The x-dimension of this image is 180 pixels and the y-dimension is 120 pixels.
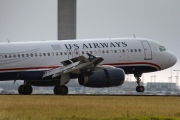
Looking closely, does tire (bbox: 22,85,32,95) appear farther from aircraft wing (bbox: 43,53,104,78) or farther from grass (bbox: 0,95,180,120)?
grass (bbox: 0,95,180,120)

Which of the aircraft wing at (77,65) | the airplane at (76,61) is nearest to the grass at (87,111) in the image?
the aircraft wing at (77,65)

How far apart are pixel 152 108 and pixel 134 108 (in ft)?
3.06

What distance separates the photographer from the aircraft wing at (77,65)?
52.4 m

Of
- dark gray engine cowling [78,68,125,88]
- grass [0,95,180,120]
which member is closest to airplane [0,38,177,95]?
dark gray engine cowling [78,68,125,88]

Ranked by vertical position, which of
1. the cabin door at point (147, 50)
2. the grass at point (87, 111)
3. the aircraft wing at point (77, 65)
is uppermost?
the cabin door at point (147, 50)

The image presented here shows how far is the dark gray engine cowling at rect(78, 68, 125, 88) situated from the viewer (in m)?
52.8

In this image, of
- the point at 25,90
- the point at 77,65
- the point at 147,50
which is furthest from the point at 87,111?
the point at 147,50

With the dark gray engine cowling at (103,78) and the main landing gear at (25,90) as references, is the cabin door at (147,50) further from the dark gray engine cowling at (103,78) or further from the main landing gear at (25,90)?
the main landing gear at (25,90)

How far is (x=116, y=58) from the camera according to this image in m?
57.4

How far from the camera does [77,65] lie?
52688 mm

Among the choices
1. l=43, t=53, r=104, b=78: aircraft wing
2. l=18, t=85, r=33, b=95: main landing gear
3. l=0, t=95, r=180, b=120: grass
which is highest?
l=43, t=53, r=104, b=78: aircraft wing

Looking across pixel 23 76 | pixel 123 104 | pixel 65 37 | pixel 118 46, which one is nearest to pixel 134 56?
pixel 118 46

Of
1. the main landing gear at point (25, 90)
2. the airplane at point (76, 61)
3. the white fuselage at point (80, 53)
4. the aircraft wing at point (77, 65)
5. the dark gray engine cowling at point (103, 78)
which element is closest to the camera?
the aircraft wing at point (77, 65)

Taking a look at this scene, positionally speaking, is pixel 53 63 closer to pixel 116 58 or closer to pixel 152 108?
pixel 116 58
